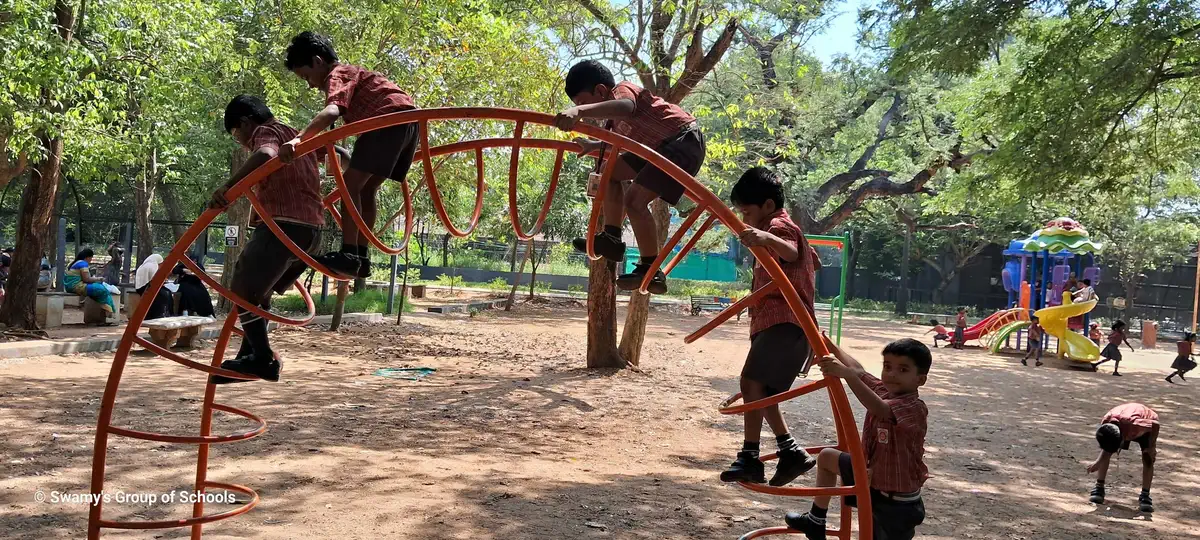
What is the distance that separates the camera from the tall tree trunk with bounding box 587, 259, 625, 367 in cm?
1166

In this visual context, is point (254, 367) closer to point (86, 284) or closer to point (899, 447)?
point (899, 447)

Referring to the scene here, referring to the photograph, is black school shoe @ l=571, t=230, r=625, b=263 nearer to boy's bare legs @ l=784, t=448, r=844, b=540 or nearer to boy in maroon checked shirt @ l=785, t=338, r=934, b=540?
boy in maroon checked shirt @ l=785, t=338, r=934, b=540

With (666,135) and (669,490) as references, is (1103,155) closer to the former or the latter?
(669,490)

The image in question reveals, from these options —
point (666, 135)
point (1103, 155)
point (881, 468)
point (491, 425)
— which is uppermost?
point (1103, 155)

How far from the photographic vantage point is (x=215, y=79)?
14508 millimetres

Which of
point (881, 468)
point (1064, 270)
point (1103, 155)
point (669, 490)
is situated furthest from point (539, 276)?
point (881, 468)

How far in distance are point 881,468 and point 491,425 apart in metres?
5.12

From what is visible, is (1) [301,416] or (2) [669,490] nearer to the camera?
(2) [669,490]

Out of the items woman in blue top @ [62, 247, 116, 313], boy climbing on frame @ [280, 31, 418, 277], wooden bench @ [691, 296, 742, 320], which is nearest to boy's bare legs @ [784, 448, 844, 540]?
boy climbing on frame @ [280, 31, 418, 277]

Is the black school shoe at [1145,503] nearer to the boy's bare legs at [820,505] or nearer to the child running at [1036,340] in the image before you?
the boy's bare legs at [820,505]

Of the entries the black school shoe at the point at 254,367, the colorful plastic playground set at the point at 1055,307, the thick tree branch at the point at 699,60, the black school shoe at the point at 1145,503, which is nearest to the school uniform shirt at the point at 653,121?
the black school shoe at the point at 254,367

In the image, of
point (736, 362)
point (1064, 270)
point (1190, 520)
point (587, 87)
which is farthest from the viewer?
point (1064, 270)

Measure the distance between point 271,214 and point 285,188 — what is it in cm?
12

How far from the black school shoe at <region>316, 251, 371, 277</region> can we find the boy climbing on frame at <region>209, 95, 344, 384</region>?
0.39 feet
